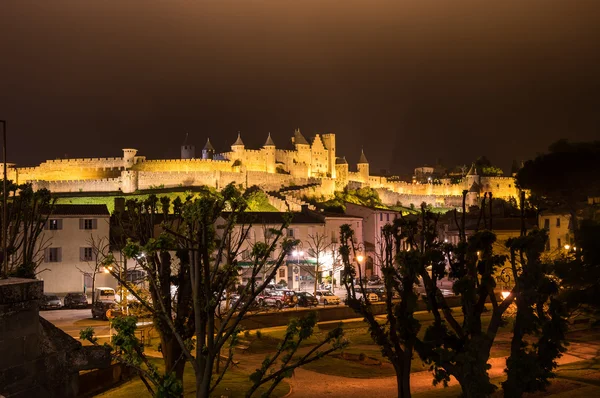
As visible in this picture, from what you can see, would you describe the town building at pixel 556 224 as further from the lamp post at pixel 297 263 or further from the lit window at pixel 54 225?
the lit window at pixel 54 225

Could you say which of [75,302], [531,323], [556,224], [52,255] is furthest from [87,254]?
[531,323]

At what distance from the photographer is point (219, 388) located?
2138cm

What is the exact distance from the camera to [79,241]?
167ft

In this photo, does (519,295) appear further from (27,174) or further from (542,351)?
(27,174)

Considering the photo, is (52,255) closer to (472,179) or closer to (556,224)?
(556,224)

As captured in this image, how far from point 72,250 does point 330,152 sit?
109637mm

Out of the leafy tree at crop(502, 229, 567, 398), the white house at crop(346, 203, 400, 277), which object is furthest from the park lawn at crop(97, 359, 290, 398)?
the white house at crop(346, 203, 400, 277)

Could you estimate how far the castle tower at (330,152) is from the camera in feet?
504

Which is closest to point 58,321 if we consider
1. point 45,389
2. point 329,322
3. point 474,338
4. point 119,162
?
point 329,322

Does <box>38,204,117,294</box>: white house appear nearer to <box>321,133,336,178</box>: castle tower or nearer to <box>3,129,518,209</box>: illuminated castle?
<box>3,129,518,209</box>: illuminated castle

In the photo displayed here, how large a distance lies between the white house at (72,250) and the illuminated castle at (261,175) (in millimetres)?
50522

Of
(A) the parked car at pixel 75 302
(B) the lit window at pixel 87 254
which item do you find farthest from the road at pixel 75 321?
(B) the lit window at pixel 87 254

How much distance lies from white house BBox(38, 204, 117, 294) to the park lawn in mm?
29188

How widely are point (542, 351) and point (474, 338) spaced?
Result: 2293mm
